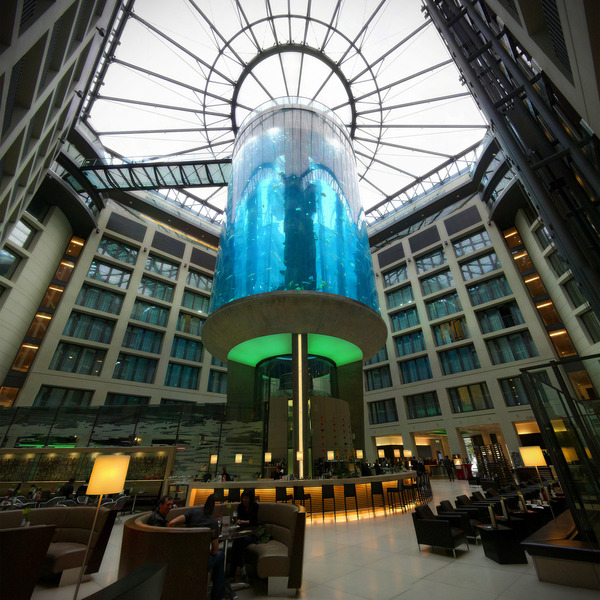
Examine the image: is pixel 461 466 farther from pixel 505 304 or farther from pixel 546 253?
pixel 546 253

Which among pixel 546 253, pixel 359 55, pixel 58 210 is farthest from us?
pixel 58 210

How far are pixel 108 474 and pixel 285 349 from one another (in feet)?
54.6

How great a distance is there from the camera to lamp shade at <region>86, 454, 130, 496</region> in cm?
528

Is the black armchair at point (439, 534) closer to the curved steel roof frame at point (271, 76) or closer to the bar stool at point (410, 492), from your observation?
the bar stool at point (410, 492)

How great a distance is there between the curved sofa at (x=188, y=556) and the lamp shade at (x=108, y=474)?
671 mm

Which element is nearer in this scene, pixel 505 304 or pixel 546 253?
pixel 546 253

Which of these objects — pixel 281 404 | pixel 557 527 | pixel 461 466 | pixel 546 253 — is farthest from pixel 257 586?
pixel 546 253

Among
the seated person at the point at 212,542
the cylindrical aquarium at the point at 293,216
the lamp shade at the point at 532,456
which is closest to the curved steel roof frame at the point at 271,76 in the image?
the cylindrical aquarium at the point at 293,216

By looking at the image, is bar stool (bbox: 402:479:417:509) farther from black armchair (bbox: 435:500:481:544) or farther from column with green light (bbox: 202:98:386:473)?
black armchair (bbox: 435:500:481:544)

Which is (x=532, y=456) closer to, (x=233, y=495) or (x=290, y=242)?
(x=233, y=495)

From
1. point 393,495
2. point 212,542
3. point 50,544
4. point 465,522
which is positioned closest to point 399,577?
point 465,522

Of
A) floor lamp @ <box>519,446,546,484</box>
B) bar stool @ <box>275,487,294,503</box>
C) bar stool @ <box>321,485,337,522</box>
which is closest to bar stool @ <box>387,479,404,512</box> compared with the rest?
bar stool @ <box>321,485,337,522</box>

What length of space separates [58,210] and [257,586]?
35176mm

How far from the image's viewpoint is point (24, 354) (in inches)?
1014
